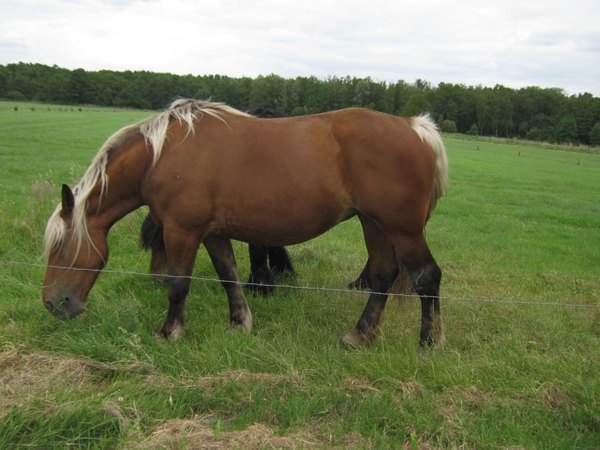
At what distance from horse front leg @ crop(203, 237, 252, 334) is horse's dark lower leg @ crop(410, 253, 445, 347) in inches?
61.7

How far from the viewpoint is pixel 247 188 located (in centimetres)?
370

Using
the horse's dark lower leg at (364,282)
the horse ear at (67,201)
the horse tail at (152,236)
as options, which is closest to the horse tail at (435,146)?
the horse's dark lower leg at (364,282)

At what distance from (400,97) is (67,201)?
72142 millimetres

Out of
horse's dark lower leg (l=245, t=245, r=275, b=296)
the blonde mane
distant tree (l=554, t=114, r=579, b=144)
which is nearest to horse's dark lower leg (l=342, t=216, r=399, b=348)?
horse's dark lower leg (l=245, t=245, r=275, b=296)

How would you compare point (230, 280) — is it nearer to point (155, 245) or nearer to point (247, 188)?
point (247, 188)

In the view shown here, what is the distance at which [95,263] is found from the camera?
3.83 metres

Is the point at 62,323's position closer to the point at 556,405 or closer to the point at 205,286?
the point at 205,286

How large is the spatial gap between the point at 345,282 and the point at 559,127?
7628 centimetres

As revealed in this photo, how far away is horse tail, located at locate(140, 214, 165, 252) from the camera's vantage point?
5.18 metres

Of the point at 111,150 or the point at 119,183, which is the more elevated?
the point at 111,150

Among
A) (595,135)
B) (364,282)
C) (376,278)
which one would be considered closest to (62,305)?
(376,278)

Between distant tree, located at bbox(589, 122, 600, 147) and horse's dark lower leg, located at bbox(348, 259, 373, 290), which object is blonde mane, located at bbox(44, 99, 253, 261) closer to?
horse's dark lower leg, located at bbox(348, 259, 373, 290)

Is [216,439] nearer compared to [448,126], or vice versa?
[216,439]

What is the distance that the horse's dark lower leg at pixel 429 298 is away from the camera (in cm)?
385
